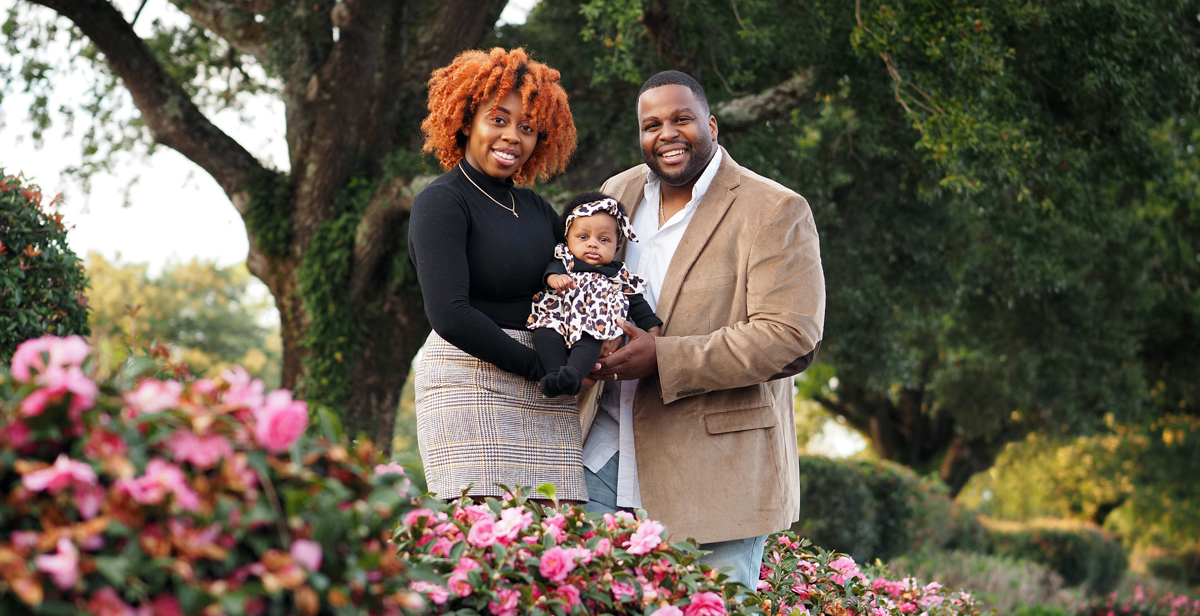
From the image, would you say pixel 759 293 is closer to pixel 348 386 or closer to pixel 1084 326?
pixel 348 386

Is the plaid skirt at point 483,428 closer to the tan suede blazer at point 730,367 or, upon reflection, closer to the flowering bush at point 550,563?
the flowering bush at point 550,563

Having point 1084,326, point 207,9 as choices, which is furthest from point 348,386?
point 1084,326

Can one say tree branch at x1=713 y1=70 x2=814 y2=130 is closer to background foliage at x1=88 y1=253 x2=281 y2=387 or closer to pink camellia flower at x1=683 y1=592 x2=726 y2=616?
pink camellia flower at x1=683 y1=592 x2=726 y2=616

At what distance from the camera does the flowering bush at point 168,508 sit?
1348 millimetres

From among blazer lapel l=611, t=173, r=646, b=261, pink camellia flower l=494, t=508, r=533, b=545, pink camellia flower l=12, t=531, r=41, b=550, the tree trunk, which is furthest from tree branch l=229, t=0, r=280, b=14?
pink camellia flower l=12, t=531, r=41, b=550

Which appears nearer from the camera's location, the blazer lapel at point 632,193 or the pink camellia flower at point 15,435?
the pink camellia flower at point 15,435

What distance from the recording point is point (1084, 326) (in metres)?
12.3

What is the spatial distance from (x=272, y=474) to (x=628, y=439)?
1.74m

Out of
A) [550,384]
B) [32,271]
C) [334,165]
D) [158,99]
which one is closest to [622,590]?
[550,384]

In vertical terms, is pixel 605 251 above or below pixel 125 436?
above

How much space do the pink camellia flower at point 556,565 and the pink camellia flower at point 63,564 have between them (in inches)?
43.6

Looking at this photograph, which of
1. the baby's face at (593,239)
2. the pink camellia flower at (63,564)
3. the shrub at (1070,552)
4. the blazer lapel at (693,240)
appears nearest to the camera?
the pink camellia flower at (63,564)

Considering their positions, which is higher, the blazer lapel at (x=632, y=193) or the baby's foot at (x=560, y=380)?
the blazer lapel at (x=632, y=193)

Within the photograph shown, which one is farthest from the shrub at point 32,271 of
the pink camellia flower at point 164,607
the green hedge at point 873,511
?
the green hedge at point 873,511
